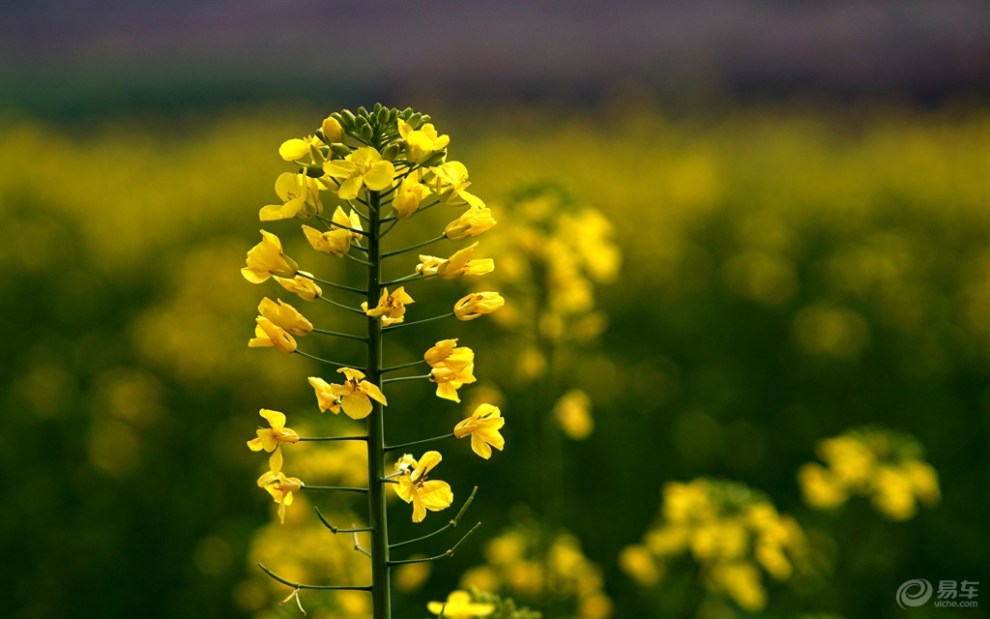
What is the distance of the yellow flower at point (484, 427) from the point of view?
71.1 inches

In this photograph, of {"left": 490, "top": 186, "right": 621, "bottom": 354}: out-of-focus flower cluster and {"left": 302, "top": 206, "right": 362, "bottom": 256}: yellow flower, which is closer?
{"left": 302, "top": 206, "right": 362, "bottom": 256}: yellow flower

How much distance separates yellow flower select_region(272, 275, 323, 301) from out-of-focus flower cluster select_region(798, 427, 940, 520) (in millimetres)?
2551

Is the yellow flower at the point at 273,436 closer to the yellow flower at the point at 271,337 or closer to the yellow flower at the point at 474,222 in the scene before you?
the yellow flower at the point at 271,337

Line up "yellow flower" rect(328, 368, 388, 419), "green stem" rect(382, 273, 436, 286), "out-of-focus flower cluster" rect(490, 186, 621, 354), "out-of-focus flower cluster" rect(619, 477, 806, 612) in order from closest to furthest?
"yellow flower" rect(328, 368, 388, 419)
"green stem" rect(382, 273, 436, 286)
"out-of-focus flower cluster" rect(619, 477, 806, 612)
"out-of-focus flower cluster" rect(490, 186, 621, 354)

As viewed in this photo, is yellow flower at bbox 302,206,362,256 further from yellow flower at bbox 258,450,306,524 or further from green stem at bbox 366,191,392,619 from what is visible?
yellow flower at bbox 258,450,306,524

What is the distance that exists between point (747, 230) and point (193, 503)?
7.37m

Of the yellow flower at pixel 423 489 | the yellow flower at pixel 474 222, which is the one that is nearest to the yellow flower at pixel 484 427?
the yellow flower at pixel 423 489

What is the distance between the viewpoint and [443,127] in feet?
64.2

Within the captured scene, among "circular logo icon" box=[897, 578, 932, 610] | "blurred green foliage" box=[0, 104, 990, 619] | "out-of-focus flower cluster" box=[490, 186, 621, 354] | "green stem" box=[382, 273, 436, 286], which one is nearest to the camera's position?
"green stem" box=[382, 273, 436, 286]

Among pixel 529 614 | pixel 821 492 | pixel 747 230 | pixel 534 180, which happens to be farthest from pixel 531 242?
pixel 747 230

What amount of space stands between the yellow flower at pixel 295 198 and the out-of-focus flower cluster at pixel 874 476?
2.63m

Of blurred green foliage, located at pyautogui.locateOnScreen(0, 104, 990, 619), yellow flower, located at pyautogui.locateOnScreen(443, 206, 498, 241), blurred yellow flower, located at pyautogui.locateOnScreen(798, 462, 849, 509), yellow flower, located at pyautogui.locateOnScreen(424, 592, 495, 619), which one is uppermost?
yellow flower, located at pyautogui.locateOnScreen(443, 206, 498, 241)

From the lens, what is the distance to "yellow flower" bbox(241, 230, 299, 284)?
1.81 m

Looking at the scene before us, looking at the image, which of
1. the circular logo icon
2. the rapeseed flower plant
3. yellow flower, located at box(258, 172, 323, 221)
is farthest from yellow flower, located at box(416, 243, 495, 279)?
the circular logo icon
